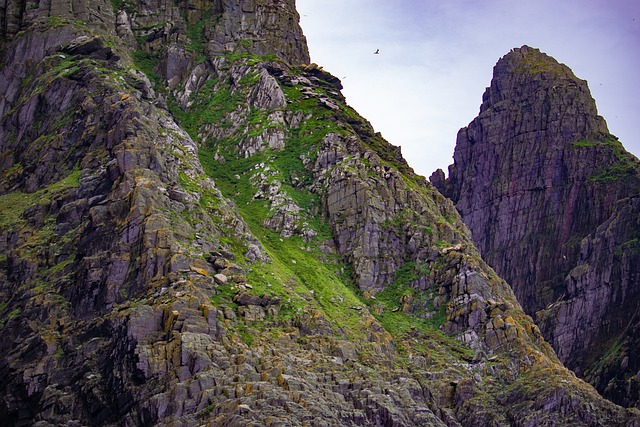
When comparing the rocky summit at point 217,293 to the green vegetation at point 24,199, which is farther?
the green vegetation at point 24,199

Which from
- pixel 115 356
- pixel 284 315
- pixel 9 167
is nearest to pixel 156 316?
pixel 115 356

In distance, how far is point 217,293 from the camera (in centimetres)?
15738

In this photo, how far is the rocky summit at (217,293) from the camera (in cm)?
14462

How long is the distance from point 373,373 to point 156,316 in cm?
2890

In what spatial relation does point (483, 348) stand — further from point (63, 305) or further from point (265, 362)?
point (63, 305)

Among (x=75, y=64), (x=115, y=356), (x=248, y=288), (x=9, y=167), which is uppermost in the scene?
(x=75, y=64)

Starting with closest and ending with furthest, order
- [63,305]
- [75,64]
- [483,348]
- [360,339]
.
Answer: [63,305]
[360,339]
[483,348]
[75,64]

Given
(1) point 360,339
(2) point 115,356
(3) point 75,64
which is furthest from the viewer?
(3) point 75,64

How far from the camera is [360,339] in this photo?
16712cm

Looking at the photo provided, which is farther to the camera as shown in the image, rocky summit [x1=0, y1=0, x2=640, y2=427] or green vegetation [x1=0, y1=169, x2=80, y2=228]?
green vegetation [x1=0, y1=169, x2=80, y2=228]

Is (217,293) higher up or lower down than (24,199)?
lower down

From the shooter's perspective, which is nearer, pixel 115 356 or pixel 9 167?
pixel 115 356

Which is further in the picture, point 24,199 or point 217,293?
point 24,199

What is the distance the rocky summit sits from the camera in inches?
5694
